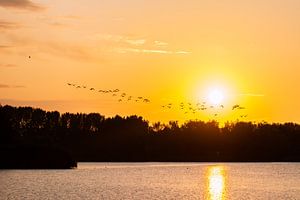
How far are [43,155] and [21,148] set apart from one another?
20.7 ft

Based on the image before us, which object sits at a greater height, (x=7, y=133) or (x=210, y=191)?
(x=7, y=133)

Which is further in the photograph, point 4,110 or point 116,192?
point 4,110

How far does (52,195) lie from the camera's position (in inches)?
2820

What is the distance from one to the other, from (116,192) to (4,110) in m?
70.5

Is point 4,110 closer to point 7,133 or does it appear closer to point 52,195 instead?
point 7,133

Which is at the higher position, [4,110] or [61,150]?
[4,110]

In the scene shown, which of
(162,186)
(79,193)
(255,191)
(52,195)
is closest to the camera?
(52,195)

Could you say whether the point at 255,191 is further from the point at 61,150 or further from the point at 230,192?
the point at 61,150

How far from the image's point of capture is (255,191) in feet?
280

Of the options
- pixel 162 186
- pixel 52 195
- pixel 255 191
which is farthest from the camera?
pixel 162 186

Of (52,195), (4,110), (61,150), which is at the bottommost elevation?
(52,195)

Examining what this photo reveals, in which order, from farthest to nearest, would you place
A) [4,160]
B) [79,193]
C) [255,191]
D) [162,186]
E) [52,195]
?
[4,160] → [162,186] → [255,191] → [79,193] → [52,195]

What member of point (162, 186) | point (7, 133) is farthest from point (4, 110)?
point (162, 186)

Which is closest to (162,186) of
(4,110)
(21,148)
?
(21,148)
